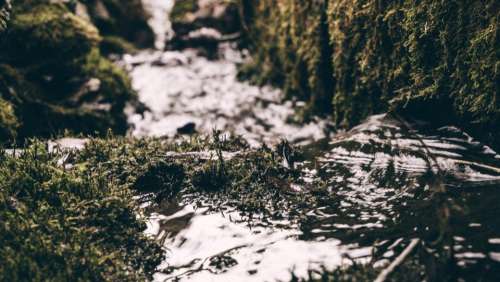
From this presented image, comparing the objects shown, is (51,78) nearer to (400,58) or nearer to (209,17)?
(400,58)

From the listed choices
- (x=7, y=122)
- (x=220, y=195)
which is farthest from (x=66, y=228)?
(x=7, y=122)

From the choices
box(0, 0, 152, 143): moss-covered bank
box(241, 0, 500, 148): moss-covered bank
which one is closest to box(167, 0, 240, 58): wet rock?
box(241, 0, 500, 148): moss-covered bank

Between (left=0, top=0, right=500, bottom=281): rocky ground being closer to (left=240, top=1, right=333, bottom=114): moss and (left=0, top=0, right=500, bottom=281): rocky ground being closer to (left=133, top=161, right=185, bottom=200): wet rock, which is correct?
(left=133, top=161, right=185, bottom=200): wet rock

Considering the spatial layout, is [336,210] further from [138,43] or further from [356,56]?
[138,43]

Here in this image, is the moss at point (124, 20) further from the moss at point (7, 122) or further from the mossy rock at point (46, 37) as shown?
the moss at point (7, 122)

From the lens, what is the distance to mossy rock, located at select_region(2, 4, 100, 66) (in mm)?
6633

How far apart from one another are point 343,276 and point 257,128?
5.30m

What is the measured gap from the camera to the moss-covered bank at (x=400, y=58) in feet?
13.8

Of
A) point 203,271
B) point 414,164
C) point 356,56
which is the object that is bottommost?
point 203,271

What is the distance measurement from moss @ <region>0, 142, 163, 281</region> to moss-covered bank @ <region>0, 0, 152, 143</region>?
205 cm

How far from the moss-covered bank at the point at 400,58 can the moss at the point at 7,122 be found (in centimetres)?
445

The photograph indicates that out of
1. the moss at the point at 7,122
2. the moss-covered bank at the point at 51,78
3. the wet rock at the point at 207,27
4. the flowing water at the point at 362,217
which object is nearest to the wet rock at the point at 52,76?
the moss-covered bank at the point at 51,78

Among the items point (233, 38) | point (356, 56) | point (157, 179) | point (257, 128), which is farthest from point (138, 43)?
point (157, 179)

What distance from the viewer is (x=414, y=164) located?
4.34 m
